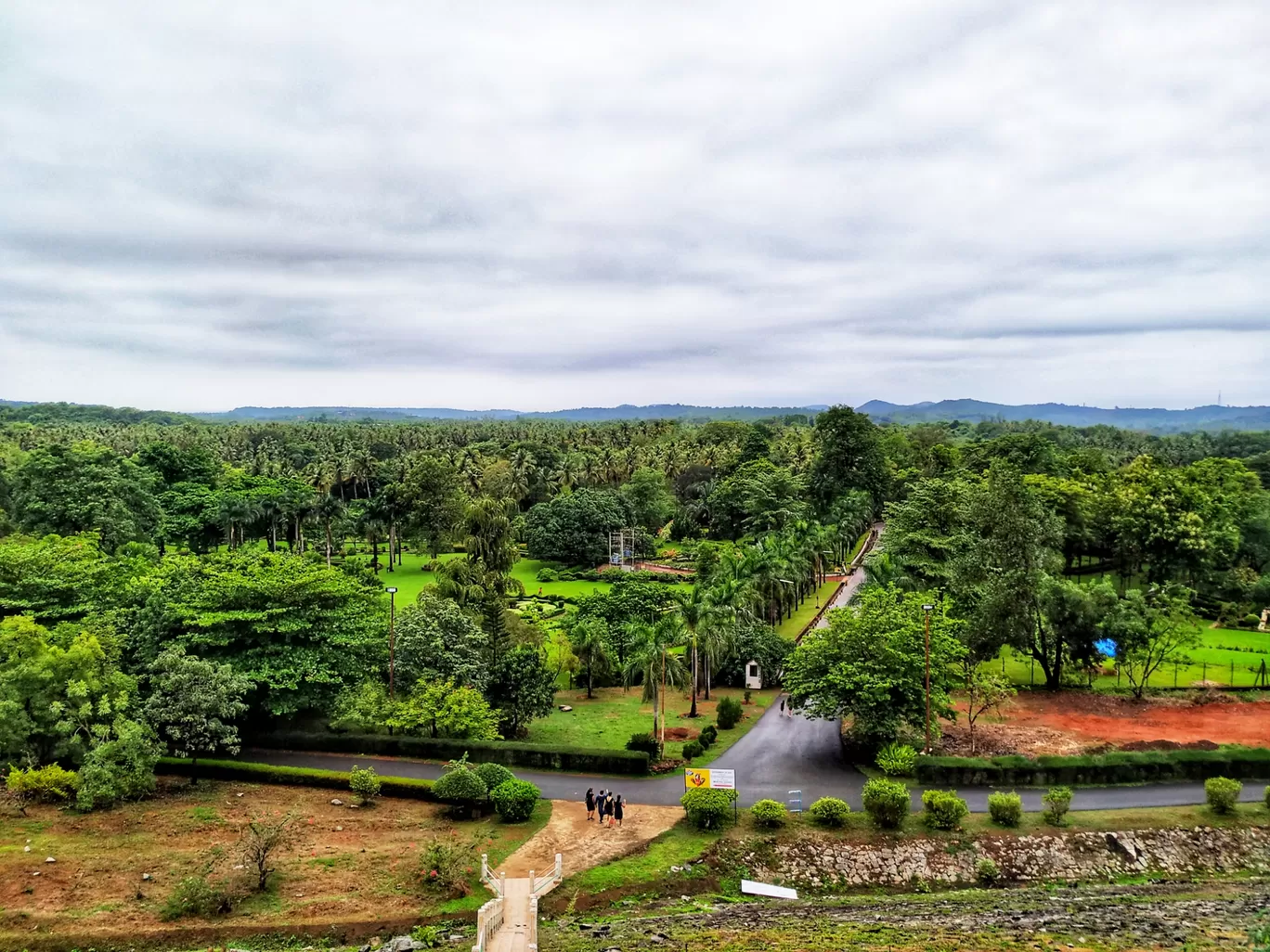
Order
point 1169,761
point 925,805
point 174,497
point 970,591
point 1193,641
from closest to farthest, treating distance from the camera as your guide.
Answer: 1. point 925,805
2. point 1169,761
3. point 1193,641
4. point 970,591
5. point 174,497

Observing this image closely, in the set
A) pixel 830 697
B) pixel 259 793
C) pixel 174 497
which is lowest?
pixel 259 793

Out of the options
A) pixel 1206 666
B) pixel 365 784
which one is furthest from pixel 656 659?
pixel 1206 666

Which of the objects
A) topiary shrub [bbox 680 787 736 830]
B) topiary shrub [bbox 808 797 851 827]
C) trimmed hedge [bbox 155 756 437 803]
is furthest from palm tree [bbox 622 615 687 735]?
trimmed hedge [bbox 155 756 437 803]

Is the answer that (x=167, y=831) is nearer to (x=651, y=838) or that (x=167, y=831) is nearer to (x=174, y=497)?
(x=651, y=838)

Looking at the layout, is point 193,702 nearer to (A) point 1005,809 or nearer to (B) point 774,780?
(B) point 774,780

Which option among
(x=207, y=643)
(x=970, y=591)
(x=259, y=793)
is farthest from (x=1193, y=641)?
(x=207, y=643)

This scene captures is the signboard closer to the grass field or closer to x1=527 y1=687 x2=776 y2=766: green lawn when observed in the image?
the grass field
